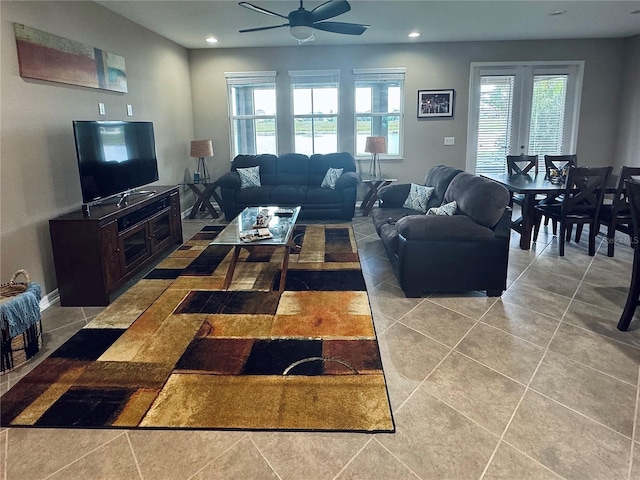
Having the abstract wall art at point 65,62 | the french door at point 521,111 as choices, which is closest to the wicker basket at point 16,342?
the abstract wall art at point 65,62

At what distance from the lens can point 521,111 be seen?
6891mm

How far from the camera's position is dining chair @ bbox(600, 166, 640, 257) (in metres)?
4.32

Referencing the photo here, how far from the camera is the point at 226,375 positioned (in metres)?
2.39

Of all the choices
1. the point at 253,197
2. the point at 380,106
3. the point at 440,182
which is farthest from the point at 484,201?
the point at 380,106

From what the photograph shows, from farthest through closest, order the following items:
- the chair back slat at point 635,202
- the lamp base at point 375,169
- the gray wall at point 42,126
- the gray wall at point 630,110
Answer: the lamp base at point 375,169 < the gray wall at point 630,110 < the gray wall at point 42,126 < the chair back slat at point 635,202

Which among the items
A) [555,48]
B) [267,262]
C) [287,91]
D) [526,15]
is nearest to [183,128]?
[287,91]

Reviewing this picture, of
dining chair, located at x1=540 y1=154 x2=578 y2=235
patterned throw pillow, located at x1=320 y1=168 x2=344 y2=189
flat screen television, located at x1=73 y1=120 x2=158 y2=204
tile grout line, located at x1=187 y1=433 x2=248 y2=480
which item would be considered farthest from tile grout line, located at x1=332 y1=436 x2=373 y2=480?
patterned throw pillow, located at x1=320 y1=168 x2=344 y2=189

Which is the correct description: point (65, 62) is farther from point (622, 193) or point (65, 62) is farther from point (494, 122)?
point (494, 122)

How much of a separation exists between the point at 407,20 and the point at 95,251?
4.53 metres

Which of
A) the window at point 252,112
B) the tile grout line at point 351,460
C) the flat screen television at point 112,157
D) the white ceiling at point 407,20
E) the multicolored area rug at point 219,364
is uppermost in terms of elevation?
the white ceiling at point 407,20

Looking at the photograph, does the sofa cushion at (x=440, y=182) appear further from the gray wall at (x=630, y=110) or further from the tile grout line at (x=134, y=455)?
the gray wall at (x=630, y=110)

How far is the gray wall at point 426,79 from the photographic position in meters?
6.60

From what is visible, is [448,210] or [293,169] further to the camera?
[293,169]

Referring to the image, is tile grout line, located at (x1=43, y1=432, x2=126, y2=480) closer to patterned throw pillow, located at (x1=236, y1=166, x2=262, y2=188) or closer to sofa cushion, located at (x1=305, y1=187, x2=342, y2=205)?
sofa cushion, located at (x1=305, y1=187, x2=342, y2=205)
